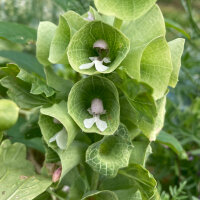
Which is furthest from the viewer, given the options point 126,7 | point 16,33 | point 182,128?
point 182,128

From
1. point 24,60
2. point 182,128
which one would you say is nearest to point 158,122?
point 24,60

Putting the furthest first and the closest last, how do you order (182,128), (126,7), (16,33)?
(182,128), (16,33), (126,7)

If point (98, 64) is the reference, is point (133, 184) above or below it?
below

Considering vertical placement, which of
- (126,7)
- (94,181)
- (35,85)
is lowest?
(94,181)

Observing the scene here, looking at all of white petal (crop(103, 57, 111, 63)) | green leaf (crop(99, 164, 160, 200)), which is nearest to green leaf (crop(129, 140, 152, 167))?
green leaf (crop(99, 164, 160, 200))

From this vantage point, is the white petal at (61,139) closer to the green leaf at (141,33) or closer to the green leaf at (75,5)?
the green leaf at (141,33)

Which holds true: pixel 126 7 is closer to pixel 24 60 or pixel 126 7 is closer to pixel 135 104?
pixel 135 104

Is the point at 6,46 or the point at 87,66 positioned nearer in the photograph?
the point at 87,66
